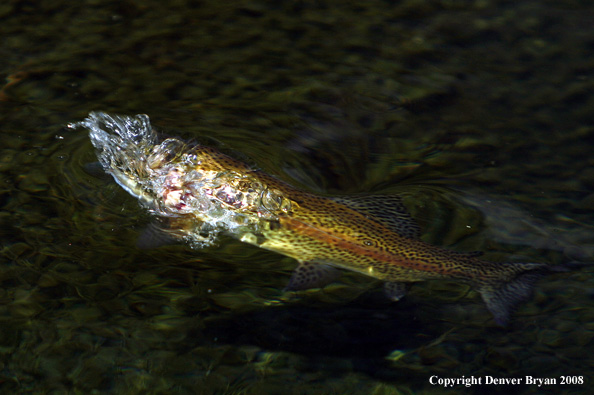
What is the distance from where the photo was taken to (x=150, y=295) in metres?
3.88

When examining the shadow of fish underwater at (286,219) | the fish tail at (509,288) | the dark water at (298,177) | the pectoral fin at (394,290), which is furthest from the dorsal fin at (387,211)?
the fish tail at (509,288)

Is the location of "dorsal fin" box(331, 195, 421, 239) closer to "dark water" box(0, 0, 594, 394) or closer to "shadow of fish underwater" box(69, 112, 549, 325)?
"shadow of fish underwater" box(69, 112, 549, 325)

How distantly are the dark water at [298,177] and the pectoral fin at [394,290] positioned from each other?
0.06m

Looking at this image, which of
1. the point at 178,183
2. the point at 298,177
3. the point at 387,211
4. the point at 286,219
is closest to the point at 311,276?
the point at 286,219

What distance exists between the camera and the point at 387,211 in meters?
4.40

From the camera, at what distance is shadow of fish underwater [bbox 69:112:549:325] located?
4027 millimetres

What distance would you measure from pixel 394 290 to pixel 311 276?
604 millimetres

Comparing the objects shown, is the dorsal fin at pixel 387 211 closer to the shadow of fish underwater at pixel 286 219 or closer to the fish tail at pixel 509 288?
the shadow of fish underwater at pixel 286 219

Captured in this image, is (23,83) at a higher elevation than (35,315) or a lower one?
higher

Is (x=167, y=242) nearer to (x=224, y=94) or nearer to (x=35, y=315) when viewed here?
(x=35, y=315)

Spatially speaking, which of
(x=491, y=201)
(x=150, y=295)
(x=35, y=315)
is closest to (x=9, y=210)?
(x=35, y=315)

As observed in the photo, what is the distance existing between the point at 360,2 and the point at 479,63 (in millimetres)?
1702

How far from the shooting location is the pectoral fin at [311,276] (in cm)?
402

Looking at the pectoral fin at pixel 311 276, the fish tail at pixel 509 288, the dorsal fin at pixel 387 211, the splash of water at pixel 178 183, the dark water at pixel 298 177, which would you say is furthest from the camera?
the splash of water at pixel 178 183
